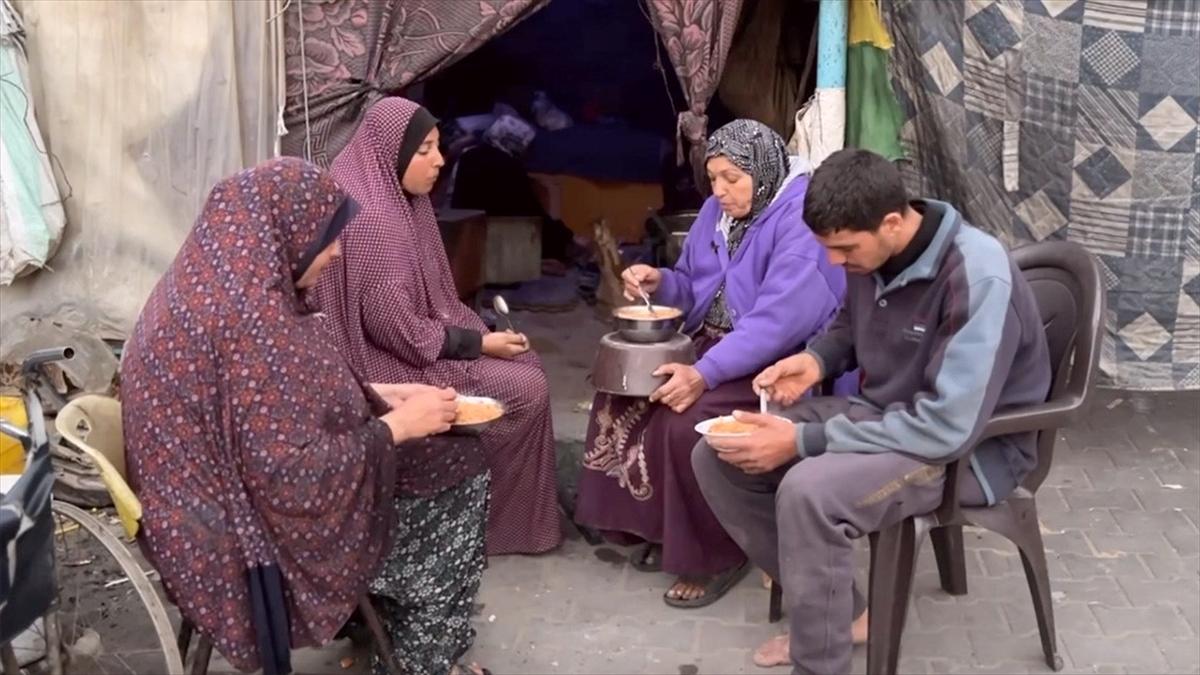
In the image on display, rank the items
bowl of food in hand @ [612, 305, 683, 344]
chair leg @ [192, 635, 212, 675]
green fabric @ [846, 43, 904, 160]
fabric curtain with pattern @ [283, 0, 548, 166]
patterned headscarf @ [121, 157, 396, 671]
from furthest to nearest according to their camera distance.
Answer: green fabric @ [846, 43, 904, 160] → fabric curtain with pattern @ [283, 0, 548, 166] → bowl of food in hand @ [612, 305, 683, 344] → chair leg @ [192, 635, 212, 675] → patterned headscarf @ [121, 157, 396, 671]

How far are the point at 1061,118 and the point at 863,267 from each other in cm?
147

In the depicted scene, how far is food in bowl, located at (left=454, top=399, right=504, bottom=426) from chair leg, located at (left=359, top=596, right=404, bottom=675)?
0.49 metres

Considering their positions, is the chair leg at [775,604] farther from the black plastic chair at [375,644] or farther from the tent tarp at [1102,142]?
the tent tarp at [1102,142]

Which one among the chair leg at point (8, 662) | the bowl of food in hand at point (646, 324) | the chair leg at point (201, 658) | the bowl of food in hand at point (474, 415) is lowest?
the chair leg at point (201, 658)

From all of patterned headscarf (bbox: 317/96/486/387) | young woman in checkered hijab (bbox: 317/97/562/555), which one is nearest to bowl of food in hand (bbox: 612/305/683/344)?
young woman in checkered hijab (bbox: 317/97/562/555)

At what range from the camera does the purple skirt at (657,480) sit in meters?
3.71

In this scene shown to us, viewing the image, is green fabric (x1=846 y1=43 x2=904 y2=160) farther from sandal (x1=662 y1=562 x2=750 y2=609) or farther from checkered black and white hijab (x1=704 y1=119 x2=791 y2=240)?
sandal (x1=662 y1=562 x2=750 y2=609)

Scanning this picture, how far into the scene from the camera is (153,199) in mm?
4668

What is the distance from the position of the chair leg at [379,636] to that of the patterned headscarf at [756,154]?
1.63m

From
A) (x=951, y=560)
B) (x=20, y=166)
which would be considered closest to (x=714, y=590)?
(x=951, y=560)

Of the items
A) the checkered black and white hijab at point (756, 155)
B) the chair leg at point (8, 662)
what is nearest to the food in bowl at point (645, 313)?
the checkered black and white hijab at point (756, 155)

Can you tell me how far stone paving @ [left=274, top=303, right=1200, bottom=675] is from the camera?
345 centimetres

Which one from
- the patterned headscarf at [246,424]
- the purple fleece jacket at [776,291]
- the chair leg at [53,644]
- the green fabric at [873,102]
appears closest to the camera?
the patterned headscarf at [246,424]

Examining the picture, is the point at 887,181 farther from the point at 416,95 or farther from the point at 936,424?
the point at 416,95
